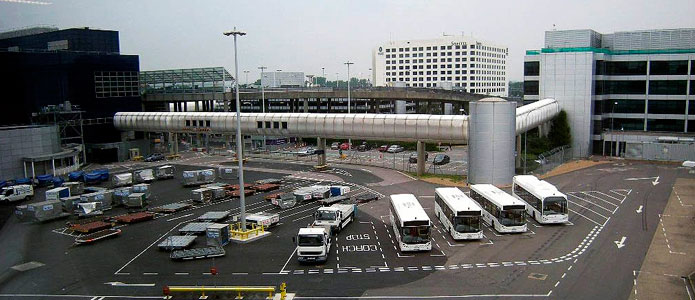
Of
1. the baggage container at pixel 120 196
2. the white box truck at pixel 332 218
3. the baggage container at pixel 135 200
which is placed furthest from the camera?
the baggage container at pixel 120 196

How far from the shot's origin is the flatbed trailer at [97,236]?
3675cm

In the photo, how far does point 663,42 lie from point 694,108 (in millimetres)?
10396

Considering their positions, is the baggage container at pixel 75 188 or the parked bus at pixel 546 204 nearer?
the parked bus at pixel 546 204

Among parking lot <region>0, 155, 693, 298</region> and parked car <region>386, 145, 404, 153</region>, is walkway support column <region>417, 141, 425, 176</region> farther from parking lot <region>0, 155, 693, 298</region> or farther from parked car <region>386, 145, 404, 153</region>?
parked car <region>386, 145, 404, 153</region>

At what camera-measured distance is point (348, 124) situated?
6525 centimetres

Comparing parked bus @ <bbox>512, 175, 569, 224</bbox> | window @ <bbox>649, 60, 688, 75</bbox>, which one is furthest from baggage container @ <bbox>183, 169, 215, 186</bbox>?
window @ <bbox>649, 60, 688, 75</bbox>

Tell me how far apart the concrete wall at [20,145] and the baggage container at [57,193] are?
16.8 m

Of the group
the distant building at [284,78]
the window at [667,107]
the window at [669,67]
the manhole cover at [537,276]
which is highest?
the distant building at [284,78]

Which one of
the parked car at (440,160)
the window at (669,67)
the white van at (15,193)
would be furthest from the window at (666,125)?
the white van at (15,193)

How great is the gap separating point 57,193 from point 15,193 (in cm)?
683

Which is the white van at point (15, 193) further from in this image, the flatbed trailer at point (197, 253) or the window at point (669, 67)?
the window at point (669, 67)

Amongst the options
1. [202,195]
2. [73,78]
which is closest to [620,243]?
[202,195]

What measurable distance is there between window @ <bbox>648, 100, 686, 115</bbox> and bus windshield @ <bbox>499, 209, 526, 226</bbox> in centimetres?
5370

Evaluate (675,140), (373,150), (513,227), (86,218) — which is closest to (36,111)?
(86,218)
